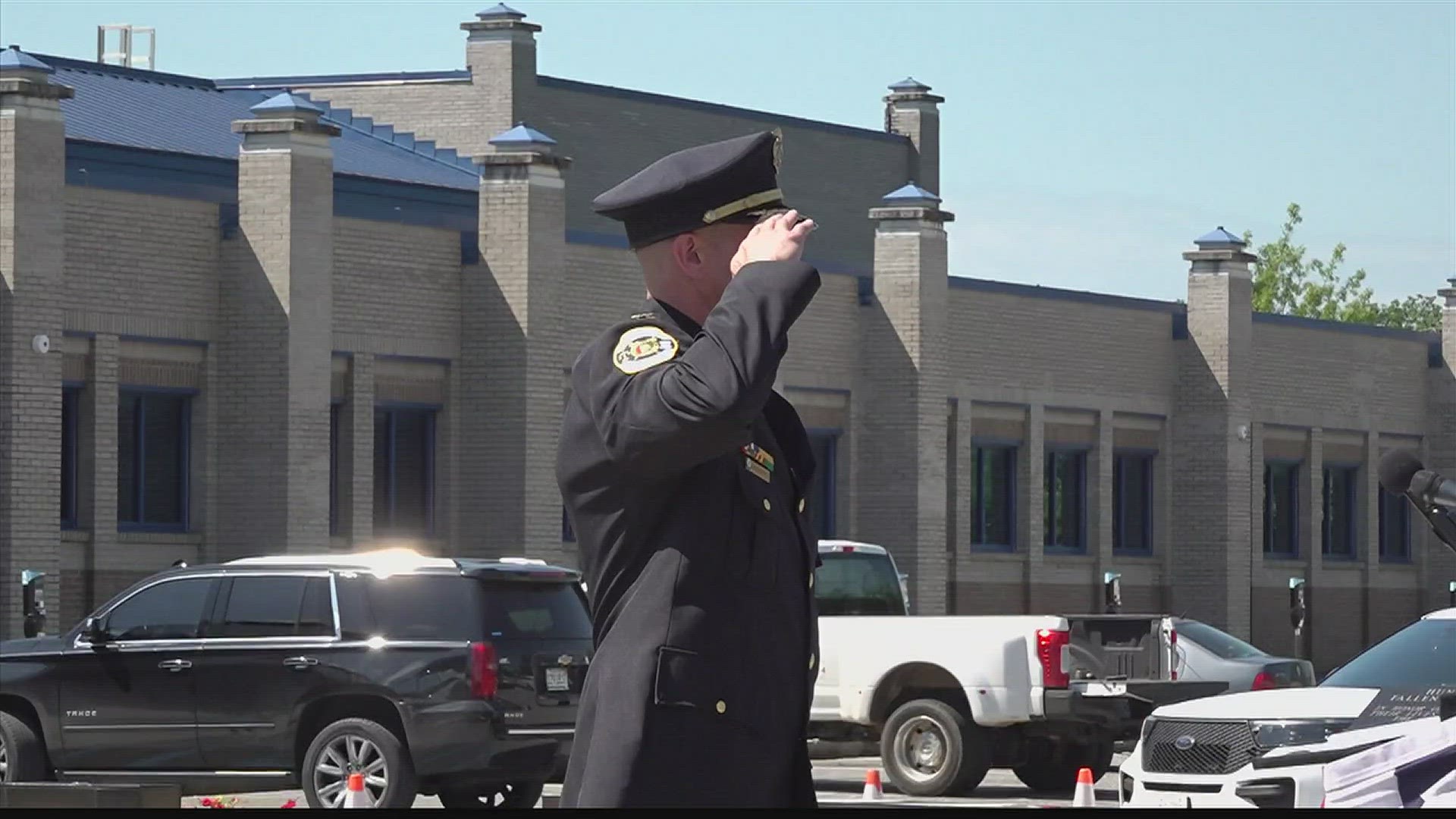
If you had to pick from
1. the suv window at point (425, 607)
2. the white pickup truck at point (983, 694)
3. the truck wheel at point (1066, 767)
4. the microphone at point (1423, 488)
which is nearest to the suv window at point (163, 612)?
the suv window at point (425, 607)

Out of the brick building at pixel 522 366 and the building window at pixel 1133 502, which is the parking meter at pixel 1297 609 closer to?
the brick building at pixel 522 366

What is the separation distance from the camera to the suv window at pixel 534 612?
18.4 m

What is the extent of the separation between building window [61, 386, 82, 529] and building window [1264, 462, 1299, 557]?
27619 millimetres

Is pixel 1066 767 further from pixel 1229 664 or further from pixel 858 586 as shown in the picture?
pixel 1229 664

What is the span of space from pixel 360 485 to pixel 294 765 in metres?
17.2

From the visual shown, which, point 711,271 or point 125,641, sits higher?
point 711,271

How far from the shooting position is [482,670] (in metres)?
18.0

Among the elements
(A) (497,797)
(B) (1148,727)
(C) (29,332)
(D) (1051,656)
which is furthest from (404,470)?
(B) (1148,727)

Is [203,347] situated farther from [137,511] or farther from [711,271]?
[711,271]

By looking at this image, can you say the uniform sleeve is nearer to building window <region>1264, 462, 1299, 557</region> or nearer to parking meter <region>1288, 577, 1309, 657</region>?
parking meter <region>1288, 577, 1309, 657</region>

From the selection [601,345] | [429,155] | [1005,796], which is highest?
[429,155]

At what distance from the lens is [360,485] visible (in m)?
35.0

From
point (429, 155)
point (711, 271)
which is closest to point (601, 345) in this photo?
point (711, 271)

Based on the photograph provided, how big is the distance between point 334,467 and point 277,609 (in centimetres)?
1692
